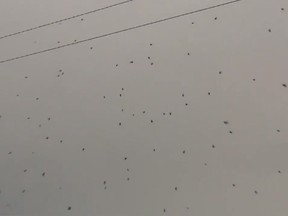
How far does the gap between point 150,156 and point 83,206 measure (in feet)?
1.06

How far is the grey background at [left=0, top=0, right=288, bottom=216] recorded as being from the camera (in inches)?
46.9

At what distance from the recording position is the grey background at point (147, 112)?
1.19 m

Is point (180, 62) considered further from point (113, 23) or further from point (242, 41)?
point (113, 23)

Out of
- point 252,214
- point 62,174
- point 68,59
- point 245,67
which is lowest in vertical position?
point 252,214

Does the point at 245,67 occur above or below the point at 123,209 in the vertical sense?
above

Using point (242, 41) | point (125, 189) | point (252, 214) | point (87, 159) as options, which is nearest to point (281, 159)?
point (252, 214)

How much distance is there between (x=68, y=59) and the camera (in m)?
1.52

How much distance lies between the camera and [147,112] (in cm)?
135

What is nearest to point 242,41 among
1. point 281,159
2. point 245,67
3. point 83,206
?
point 245,67

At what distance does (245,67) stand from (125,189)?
61 cm

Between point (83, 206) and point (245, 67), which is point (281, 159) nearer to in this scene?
point (245, 67)

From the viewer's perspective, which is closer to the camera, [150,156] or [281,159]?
[281,159]

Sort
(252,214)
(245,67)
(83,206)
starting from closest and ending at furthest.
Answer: (252,214)
(245,67)
(83,206)

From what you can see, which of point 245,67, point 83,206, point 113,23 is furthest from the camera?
point 113,23
